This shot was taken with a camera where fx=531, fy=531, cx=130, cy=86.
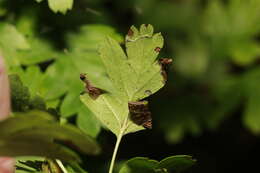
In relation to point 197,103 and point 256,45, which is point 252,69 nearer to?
point 256,45

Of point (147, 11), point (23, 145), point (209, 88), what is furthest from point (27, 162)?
point (209, 88)

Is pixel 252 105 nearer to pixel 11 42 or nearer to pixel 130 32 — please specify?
pixel 11 42

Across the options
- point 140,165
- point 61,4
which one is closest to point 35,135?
point 140,165

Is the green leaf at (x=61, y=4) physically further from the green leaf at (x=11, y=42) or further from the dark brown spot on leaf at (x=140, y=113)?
the dark brown spot on leaf at (x=140, y=113)

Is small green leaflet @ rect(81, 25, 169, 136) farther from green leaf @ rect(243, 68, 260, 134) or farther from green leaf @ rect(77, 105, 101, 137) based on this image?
green leaf @ rect(243, 68, 260, 134)

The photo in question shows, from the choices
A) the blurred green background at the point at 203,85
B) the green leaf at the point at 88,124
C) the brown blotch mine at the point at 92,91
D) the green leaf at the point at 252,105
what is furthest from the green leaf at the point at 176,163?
the green leaf at the point at 252,105

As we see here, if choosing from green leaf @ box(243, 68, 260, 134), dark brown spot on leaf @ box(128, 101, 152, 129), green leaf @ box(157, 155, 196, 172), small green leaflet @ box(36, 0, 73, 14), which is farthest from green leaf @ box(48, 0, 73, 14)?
green leaf @ box(243, 68, 260, 134)
